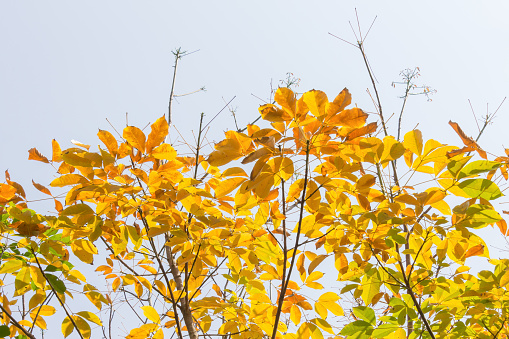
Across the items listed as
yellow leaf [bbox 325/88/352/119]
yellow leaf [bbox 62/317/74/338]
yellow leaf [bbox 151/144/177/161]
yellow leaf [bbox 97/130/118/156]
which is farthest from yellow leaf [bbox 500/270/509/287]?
yellow leaf [bbox 62/317/74/338]

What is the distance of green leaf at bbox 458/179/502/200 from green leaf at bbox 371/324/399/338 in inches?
18.2

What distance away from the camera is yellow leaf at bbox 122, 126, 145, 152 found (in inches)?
39.6

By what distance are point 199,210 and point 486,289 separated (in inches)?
35.5

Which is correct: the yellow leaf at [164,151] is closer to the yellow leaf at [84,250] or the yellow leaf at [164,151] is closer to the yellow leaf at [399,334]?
the yellow leaf at [84,250]

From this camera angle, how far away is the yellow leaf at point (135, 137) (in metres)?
1.00

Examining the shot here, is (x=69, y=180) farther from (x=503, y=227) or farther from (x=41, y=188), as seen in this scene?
(x=503, y=227)

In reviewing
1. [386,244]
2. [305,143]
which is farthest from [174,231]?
[386,244]

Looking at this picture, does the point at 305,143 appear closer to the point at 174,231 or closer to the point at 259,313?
the point at 174,231

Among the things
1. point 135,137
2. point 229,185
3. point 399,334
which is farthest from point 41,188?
point 399,334

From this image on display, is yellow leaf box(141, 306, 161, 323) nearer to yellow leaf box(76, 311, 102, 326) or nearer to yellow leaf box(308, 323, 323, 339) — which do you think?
yellow leaf box(76, 311, 102, 326)

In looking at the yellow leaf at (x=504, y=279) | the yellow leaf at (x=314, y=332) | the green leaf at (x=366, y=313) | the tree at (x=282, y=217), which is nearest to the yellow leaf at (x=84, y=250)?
the tree at (x=282, y=217)

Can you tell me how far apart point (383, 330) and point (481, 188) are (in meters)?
0.49

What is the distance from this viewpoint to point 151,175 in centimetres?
105

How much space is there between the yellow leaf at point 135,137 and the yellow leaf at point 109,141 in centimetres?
5
